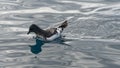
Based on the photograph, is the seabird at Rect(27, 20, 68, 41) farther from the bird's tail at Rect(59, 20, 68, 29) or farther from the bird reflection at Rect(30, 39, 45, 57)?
the bird reflection at Rect(30, 39, 45, 57)

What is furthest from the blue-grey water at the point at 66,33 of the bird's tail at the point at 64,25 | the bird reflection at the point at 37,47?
the bird's tail at the point at 64,25

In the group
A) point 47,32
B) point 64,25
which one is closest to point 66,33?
point 64,25

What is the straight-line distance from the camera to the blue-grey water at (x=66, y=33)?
14812 millimetres

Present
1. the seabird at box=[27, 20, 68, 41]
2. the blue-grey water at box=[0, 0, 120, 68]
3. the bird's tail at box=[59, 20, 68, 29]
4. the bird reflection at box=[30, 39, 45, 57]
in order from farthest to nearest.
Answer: the bird's tail at box=[59, 20, 68, 29] < the seabird at box=[27, 20, 68, 41] < the bird reflection at box=[30, 39, 45, 57] < the blue-grey water at box=[0, 0, 120, 68]

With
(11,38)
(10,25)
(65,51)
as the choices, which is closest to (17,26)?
(10,25)

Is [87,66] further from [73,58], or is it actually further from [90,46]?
[90,46]

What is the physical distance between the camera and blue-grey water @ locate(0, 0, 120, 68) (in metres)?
14.8

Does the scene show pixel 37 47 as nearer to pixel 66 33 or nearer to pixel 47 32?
pixel 47 32

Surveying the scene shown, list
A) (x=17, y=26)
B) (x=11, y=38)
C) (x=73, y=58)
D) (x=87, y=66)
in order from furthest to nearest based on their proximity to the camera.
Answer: (x=17, y=26)
(x=11, y=38)
(x=73, y=58)
(x=87, y=66)

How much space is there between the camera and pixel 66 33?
18234 millimetres

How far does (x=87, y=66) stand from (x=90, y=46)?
245 centimetres

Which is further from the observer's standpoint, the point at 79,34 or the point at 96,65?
the point at 79,34

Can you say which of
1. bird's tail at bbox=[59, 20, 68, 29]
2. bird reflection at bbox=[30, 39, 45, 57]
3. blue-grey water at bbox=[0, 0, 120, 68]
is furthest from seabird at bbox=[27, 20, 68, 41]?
blue-grey water at bbox=[0, 0, 120, 68]

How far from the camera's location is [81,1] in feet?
79.1
